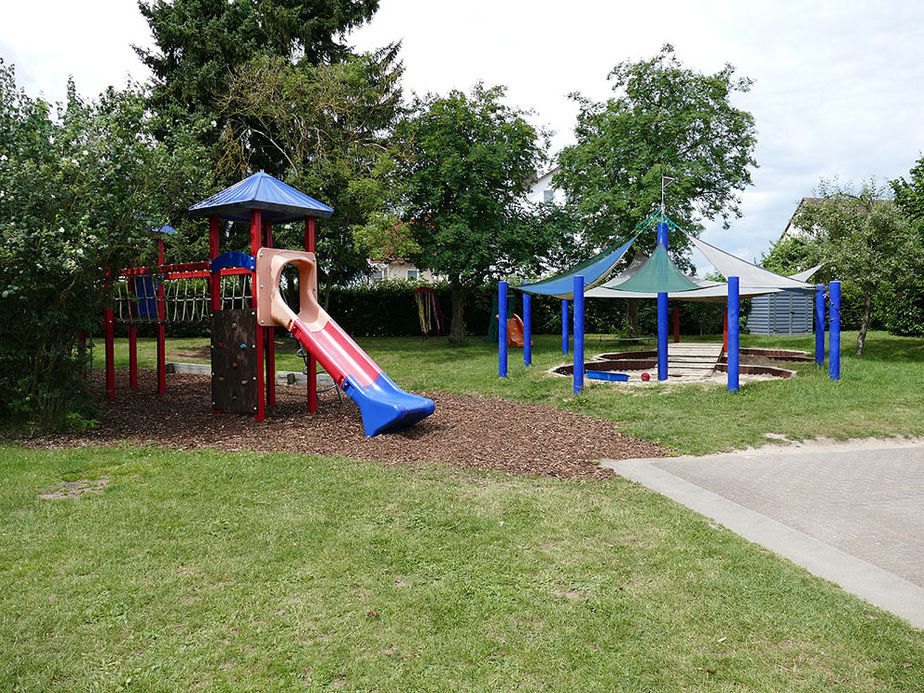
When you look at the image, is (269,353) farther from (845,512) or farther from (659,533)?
(845,512)

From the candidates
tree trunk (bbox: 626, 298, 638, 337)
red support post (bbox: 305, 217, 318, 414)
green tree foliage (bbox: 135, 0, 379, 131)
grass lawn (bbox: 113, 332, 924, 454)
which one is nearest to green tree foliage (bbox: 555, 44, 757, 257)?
tree trunk (bbox: 626, 298, 638, 337)

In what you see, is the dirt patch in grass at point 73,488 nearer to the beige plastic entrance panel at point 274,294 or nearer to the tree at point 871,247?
the beige plastic entrance panel at point 274,294

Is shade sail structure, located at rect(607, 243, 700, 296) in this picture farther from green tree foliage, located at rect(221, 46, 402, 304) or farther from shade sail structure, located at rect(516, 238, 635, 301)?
green tree foliage, located at rect(221, 46, 402, 304)

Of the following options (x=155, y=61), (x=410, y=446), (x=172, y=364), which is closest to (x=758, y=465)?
(x=410, y=446)

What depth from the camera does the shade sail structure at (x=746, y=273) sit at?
1428 cm

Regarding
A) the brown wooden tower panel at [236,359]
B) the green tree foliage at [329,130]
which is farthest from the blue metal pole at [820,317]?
the green tree foliage at [329,130]

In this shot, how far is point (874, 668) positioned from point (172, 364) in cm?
1573

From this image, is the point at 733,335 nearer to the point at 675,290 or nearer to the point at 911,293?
the point at 675,290

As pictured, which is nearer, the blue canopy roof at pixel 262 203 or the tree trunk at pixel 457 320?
the blue canopy roof at pixel 262 203

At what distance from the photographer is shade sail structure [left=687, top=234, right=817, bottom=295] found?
1428cm

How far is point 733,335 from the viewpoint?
40.2ft

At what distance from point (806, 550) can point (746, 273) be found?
11.3 meters

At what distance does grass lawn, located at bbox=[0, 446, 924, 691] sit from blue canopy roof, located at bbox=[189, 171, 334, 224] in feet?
17.3

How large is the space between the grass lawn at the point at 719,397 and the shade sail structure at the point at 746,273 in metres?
1.99
